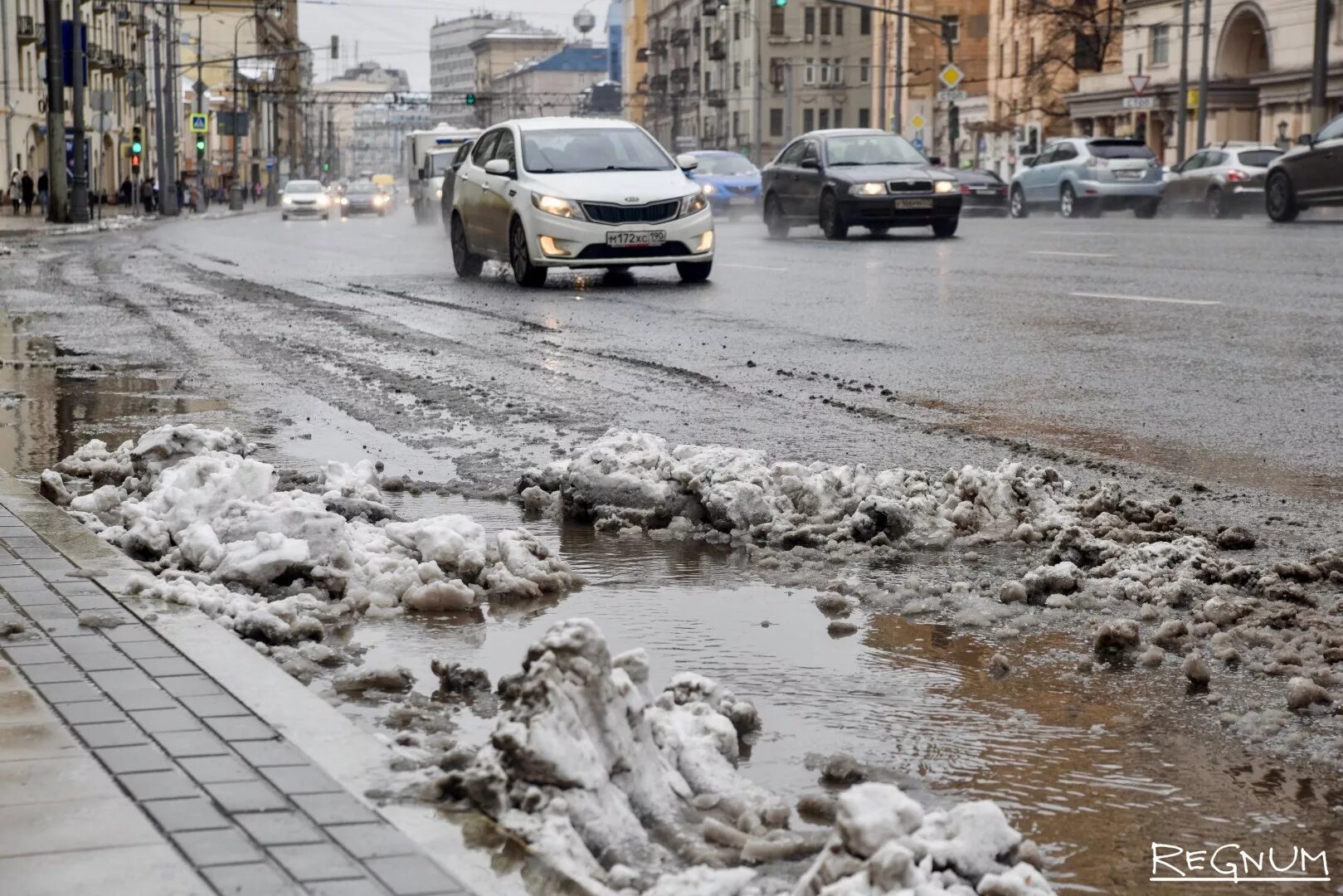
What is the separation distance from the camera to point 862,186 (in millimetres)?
26938

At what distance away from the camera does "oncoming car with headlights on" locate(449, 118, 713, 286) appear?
18.0 metres

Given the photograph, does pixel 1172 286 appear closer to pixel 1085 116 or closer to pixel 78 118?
pixel 78 118

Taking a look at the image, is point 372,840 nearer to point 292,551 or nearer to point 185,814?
point 185,814

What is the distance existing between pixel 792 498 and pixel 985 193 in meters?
41.1

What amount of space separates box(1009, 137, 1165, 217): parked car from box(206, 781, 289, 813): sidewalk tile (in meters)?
37.4

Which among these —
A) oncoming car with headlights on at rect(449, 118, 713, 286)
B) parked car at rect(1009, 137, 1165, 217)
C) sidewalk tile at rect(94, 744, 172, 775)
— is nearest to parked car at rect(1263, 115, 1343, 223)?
parked car at rect(1009, 137, 1165, 217)

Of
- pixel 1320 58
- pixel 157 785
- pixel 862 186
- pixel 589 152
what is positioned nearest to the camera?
pixel 157 785

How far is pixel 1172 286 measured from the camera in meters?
15.8

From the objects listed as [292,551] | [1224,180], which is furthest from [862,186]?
[292,551]

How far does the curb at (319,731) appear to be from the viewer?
2.90 metres

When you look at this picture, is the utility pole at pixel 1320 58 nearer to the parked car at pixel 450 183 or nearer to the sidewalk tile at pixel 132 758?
the parked car at pixel 450 183

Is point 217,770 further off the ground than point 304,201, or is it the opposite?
point 304,201

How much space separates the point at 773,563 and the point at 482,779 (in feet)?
7.56

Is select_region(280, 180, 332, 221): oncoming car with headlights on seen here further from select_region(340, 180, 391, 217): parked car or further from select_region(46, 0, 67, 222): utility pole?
select_region(46, 0, 67, 222): utility pole
